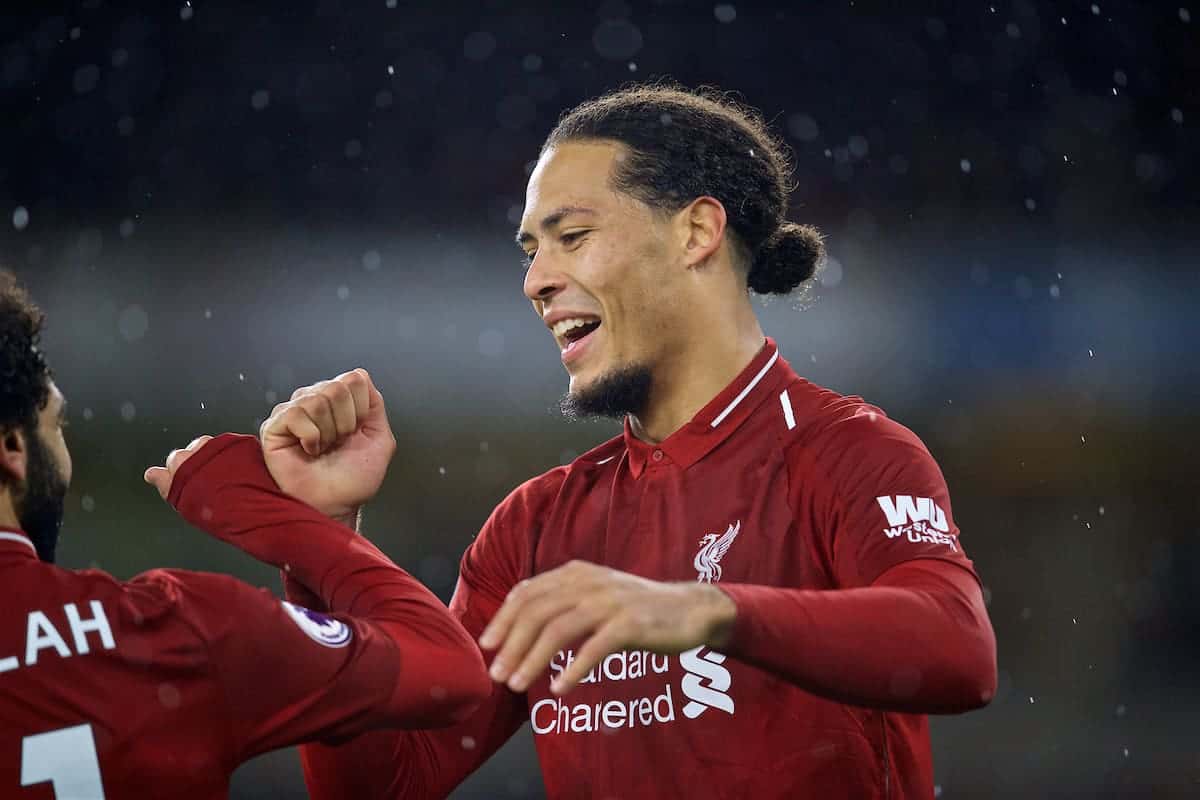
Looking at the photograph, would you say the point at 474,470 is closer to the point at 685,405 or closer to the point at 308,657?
the point at 685,405

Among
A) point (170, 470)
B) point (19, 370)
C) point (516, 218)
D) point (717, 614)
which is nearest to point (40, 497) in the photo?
point (19, 370)

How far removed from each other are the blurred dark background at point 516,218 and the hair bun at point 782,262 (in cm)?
357

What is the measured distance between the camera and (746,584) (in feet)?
6.31

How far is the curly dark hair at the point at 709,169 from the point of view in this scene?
260 centimetres

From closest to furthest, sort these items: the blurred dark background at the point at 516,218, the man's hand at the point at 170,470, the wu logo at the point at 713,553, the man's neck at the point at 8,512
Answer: the man's neck at the point at 8,512, the man's hand at the point at 170,470, the wu logo at the point at 713,553, the blurred dark background at the point at 516,218

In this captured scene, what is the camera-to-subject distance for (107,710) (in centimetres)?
155

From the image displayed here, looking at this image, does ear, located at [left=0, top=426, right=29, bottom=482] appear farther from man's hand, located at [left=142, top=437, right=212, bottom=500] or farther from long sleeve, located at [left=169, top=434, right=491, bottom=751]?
man's hand, located at [left=142, top=437, right=212, bottom=500]

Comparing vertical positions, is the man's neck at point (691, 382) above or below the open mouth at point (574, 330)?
below

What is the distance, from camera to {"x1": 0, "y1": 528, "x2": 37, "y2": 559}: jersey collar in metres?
1.60

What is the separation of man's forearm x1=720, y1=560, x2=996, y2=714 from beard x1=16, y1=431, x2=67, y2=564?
0.87 m

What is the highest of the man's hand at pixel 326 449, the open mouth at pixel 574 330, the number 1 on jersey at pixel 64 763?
the open mouth at pixel 574 330

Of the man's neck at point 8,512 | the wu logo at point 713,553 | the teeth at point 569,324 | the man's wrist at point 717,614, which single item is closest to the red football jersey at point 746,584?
the wu logo at point 713,553

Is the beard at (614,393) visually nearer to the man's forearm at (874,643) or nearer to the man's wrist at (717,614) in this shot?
the man's forearm at (874,643)

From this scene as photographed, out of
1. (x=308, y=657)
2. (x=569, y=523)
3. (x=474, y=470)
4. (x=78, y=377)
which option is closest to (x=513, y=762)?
(x=474, y=470)
